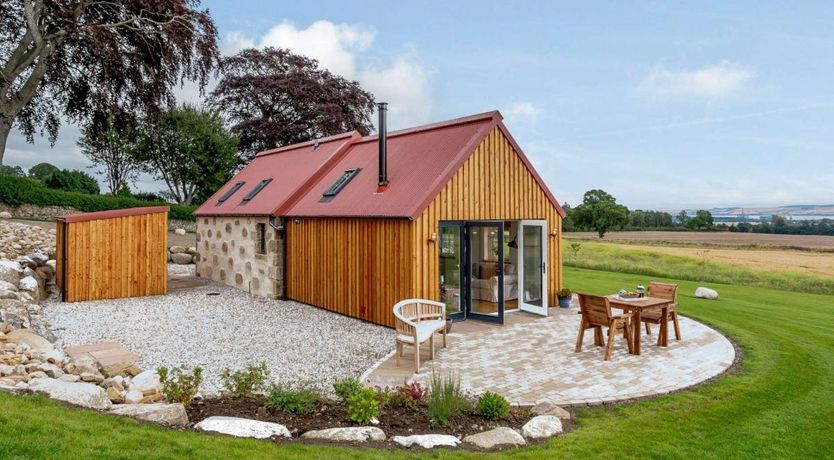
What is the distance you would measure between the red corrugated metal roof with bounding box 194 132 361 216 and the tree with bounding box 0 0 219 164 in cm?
358

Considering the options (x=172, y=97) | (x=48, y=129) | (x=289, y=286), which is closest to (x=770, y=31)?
(x=289, y=286)

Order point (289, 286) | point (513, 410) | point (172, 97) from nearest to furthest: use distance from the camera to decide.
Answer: point (513, 410)
point (289, 286)
point (172, 97)

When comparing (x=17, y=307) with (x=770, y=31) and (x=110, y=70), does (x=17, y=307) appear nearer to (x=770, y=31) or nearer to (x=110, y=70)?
(x=110, y=70)

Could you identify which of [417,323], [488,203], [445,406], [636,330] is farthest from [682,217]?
[445,406]

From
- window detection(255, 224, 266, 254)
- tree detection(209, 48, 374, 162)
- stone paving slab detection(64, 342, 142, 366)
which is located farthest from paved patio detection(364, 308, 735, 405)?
tree detection(209, 48, 374, 162)

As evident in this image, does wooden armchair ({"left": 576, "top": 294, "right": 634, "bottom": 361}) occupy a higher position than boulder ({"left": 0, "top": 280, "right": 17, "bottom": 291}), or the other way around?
boulder ({"left": 0, "top": 280, "right": 17, "bottom": 291})

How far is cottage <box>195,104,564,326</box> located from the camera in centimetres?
1033

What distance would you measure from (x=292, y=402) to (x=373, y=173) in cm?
799

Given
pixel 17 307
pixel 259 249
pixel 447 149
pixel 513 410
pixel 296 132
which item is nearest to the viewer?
pixel 513 410

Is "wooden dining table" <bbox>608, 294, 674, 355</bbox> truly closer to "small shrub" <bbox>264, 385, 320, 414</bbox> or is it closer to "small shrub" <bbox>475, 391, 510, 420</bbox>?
"small shrub" <bbox>475, 391, 510, 420</bbox>

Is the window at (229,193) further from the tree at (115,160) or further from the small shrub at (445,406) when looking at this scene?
the tree at (115,160)

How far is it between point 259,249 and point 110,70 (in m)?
7.36

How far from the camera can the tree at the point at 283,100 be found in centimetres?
3291

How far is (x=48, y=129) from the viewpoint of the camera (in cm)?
1700
